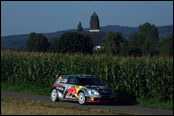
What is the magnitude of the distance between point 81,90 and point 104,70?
5.49 m

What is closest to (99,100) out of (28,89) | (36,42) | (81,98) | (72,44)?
(81,98)

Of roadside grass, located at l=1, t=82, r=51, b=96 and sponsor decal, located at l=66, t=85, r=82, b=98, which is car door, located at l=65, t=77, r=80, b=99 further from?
roadside grass, located at l=1, t=82, r=51, b=96

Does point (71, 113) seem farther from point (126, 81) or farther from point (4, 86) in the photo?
point (4, 86)

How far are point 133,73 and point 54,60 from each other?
8431mm

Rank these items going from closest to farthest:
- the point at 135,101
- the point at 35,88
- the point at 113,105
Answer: the point at 113,105, the point at 135,101, the point at 35,88

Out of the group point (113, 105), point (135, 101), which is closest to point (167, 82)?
point (135, 101)

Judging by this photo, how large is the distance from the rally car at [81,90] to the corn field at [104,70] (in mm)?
3030

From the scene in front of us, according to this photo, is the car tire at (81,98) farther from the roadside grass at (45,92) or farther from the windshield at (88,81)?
the roadside grass at (45,92)

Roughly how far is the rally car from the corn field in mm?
3030

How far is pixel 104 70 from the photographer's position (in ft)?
88.7

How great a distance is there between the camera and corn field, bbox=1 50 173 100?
23.8 m

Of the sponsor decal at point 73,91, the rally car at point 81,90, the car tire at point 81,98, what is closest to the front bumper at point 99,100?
the rally car at point 81,90

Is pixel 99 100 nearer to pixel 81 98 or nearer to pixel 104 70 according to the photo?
pixel 81 98

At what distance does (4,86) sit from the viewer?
32.7 m
